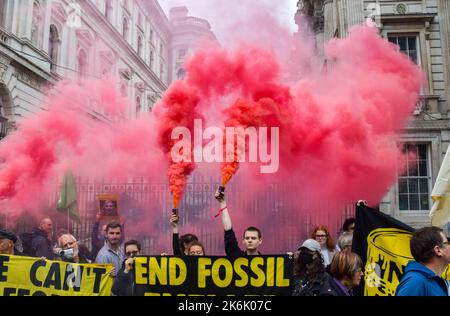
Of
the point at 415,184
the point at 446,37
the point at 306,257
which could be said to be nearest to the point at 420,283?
the point at 306,257

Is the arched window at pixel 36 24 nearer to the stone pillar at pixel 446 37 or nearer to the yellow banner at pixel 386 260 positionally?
the stone pillar at pixel 446 37

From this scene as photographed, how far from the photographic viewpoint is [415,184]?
13.1 m

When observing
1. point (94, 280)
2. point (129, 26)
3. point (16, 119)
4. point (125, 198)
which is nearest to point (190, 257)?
point (94, 280)

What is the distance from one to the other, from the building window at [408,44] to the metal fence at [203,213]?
6464 mm

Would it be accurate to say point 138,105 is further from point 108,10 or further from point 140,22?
point 140,22

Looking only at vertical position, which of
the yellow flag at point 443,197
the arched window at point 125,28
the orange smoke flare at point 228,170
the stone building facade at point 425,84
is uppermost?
the arched window at point 125,28

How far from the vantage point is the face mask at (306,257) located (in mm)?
4102

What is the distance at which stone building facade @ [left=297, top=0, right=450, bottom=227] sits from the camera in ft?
42.7

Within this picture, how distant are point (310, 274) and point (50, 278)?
3.10 metres

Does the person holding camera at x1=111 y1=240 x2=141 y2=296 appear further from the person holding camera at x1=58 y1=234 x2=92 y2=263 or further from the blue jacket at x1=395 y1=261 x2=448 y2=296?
the blue jacket at x1=395 y1=261 x2=448 y2=296

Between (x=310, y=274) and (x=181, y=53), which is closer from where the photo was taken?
(x=310, y=274)

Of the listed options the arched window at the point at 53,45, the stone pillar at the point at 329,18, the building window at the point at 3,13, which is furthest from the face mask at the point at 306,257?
the arched window at the point at 53,45

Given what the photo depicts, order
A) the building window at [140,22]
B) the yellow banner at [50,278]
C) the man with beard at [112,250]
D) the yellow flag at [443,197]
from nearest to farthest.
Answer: the yellow banner at [50,278] < the yellow flag at [443,197] < the man with beard at [112,250] < the building window at [140,22]
